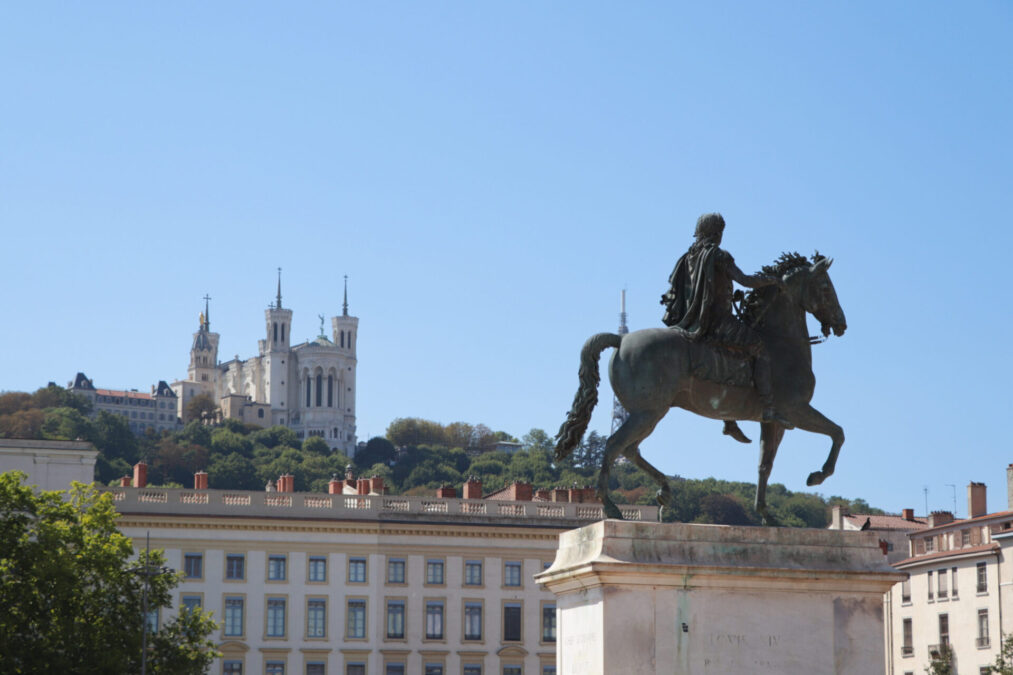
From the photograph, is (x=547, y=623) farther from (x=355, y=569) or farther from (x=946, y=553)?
(x=946, y=553)

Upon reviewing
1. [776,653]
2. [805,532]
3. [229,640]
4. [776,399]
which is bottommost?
[229,640]

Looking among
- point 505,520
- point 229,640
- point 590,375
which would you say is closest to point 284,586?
point 229,640

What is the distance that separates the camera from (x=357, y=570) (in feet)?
253

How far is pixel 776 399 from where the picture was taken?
1603 cm

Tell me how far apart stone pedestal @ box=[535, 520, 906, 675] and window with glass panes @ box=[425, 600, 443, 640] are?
205 ft

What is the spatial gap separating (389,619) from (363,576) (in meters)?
2.21

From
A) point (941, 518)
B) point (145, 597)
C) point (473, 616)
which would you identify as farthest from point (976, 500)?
point (145, 597)

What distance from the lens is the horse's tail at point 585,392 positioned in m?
16.3

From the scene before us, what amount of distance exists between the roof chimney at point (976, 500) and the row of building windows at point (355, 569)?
83.5 ft

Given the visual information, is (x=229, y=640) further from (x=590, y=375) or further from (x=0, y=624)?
(x=590, y=375)

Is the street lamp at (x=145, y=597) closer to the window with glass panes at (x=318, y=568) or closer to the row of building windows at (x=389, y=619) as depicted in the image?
the row of building windows at (x=389, y=619)

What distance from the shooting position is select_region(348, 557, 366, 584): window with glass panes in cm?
7712

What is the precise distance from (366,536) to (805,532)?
63.0 metres

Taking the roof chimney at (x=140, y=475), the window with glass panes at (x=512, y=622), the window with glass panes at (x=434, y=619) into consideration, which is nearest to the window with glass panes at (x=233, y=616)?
the window with glass panes at (x=434, y=619)
